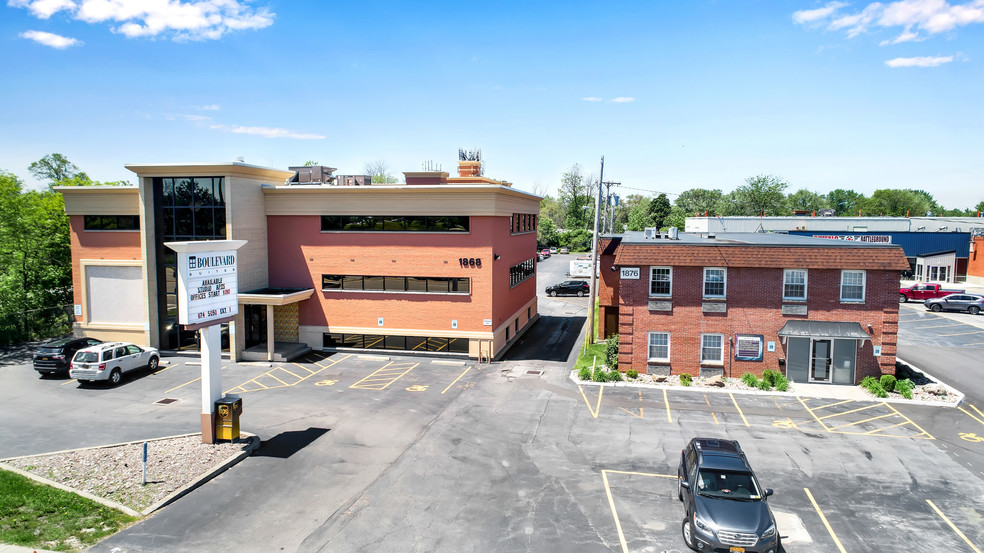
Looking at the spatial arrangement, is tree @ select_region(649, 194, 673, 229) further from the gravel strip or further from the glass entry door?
the gravel strip

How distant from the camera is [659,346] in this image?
29.1 m

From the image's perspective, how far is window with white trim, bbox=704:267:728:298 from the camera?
28.5m

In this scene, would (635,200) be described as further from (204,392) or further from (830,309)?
(204,392)

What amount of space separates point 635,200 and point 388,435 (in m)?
178

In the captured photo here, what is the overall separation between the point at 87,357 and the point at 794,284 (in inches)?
1332

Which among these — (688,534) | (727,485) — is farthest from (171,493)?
(727,485)

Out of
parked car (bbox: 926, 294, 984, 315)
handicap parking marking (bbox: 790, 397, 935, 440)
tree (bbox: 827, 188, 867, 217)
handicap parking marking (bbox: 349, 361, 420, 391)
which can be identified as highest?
tree (bbox: 827, 188, 867, 217)

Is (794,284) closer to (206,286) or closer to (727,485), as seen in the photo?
(727,485)

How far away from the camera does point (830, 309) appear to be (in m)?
27.9

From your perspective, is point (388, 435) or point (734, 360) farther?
point (734, 360)

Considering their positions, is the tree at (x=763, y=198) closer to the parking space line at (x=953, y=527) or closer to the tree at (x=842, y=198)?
the tree at (x=842, y=198)

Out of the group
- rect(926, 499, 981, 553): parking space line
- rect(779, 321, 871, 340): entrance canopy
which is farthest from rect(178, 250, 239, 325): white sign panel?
rect(779, 321, 871, 340): entrance canopy

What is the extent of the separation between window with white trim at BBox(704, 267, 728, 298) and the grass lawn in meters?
24.8

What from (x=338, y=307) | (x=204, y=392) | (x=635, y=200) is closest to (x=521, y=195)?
(x=338, y=307)
